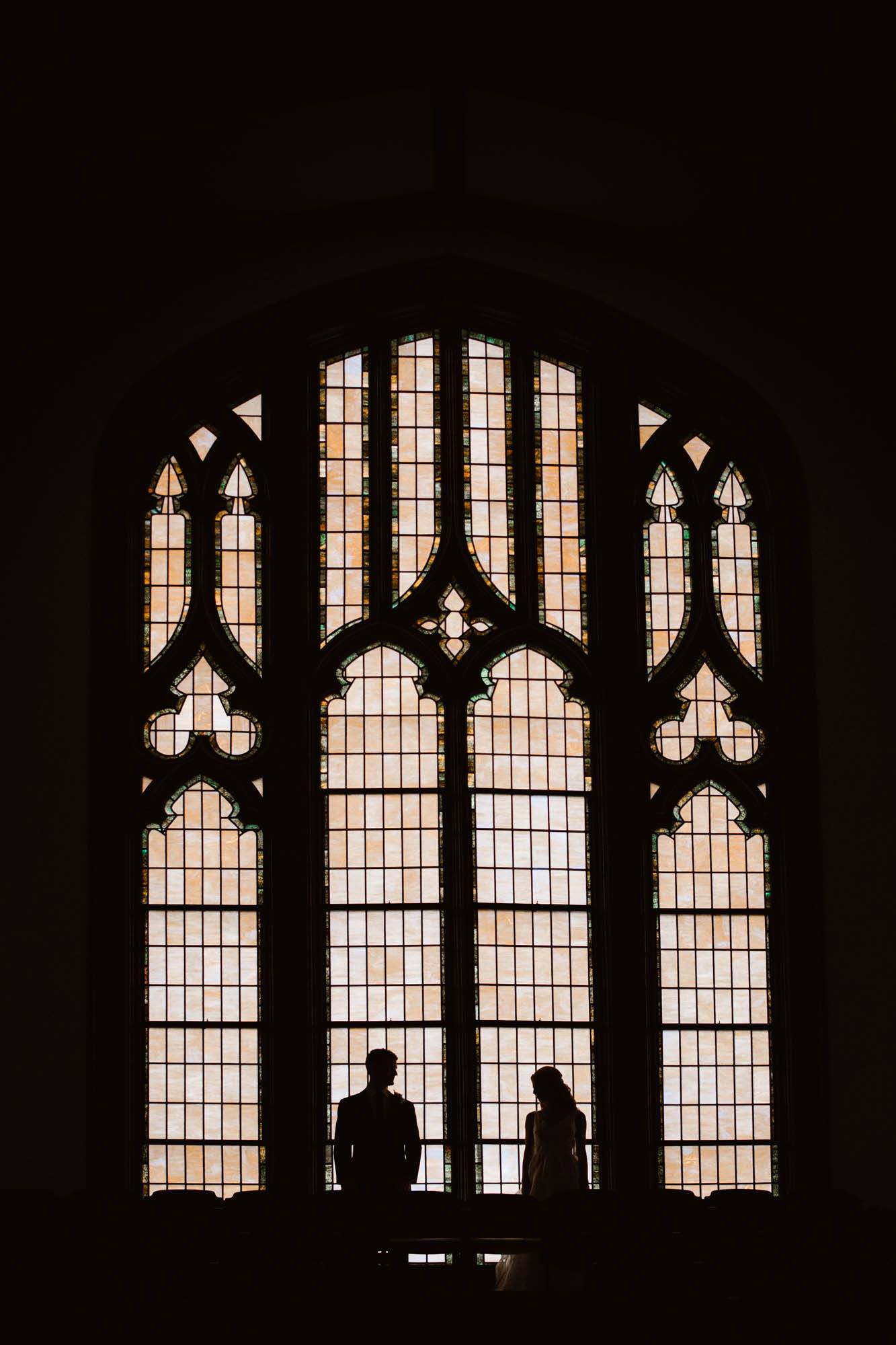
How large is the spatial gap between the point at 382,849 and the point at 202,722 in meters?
1.21

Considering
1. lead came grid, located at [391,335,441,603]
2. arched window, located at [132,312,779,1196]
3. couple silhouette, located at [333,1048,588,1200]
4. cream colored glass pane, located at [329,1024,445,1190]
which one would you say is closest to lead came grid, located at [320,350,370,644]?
arched window, located at [132,312,779,1196]

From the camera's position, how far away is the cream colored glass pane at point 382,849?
9.25 meters

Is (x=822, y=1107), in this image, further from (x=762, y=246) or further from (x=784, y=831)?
(x=762, y=246)

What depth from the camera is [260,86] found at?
8.21 m

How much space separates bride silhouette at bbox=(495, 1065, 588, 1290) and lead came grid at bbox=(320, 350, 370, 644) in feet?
9.57

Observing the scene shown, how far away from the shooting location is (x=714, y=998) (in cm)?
913

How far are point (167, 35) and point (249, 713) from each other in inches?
139

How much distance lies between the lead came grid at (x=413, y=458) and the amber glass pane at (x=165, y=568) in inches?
46.2

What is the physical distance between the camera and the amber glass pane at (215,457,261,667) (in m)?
9.49

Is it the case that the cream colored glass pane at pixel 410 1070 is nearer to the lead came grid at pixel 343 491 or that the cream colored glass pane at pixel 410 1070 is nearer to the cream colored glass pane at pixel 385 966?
the cream colored glass pane at pixel 385 966

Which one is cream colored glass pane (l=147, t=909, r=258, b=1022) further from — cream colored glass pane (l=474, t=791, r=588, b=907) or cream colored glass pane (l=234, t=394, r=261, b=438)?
cream colored glass pane (l=234, t=394, r=261, b=438)

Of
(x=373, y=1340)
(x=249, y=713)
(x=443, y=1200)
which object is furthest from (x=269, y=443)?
(x=373, y=1340)

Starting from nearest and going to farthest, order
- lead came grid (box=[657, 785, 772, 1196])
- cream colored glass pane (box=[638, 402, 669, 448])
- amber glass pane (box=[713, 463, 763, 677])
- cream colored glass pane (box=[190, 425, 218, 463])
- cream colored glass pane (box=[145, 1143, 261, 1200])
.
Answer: cream colored glass pane (box=[145, 1143, 261, 1200]), lead came grid (box=[657, 785, 772, 1196]), amber glass pane (box=[713, 463, 763, 677]), cream colored glass pane (box=[190, 425, 218, 463]), cream colored glass pane (box=[638, 402, 669, 448])

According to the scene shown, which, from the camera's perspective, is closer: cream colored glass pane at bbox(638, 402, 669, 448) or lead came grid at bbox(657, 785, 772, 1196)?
lead came grid at bbox(657, 785, 772, 1196)
